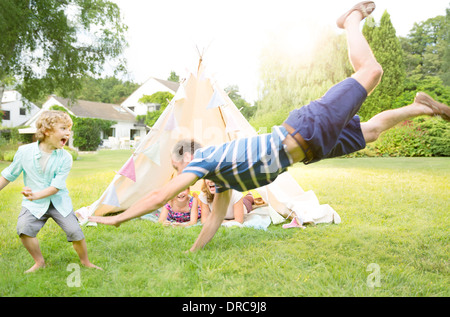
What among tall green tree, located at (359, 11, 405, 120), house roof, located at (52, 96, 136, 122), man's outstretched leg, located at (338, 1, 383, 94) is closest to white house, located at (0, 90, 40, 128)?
house roof, located at (52, 96, 136, 122)

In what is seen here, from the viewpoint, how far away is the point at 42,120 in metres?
2.18

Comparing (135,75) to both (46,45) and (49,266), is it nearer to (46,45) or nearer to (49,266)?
(46,45)

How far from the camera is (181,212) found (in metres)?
3.97

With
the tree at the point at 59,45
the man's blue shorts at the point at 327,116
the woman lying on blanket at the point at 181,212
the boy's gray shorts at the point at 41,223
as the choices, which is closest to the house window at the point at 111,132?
the tree at the point at 59,45

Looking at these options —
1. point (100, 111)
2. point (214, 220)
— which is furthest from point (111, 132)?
point (214, 220)

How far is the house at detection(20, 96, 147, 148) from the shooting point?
42.6 ft

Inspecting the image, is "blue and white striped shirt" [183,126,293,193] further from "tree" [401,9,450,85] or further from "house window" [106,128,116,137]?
"tree" [401,9,450,85]

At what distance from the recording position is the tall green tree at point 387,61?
15281 millimetres

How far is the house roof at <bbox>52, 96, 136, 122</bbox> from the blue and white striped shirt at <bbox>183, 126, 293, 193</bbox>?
1233cm

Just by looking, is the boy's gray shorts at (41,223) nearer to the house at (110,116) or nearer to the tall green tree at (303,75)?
the house at (110,116)

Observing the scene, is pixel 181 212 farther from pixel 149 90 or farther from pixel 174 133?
pixel 149 90
